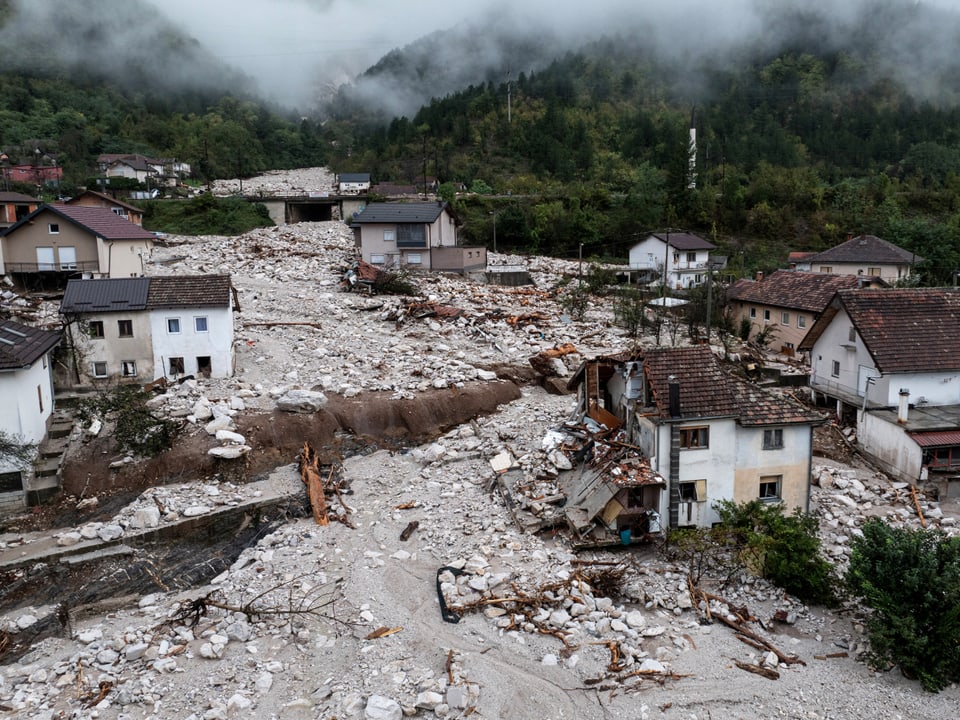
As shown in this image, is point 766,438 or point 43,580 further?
point 766,438

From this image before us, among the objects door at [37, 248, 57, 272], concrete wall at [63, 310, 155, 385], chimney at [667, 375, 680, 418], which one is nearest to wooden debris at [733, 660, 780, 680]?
chimney at [667, 375, 680, 418]

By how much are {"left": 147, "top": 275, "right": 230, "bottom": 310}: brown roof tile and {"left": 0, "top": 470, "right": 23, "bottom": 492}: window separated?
8107 millimetres

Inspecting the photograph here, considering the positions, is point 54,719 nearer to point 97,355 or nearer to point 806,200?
point 97,355

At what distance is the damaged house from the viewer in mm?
16750

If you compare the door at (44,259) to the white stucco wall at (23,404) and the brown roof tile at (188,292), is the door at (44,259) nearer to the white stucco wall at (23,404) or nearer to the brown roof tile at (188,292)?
the brown roof tile at (188,292)

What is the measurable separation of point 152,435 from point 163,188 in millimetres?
57127

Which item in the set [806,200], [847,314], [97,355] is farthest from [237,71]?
[847,314]

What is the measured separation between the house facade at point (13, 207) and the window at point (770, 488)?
43.7m

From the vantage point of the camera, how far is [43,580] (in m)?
16.0

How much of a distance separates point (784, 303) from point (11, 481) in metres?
33.0

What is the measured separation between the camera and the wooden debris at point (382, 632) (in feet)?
44.1

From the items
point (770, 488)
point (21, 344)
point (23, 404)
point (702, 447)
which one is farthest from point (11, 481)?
point (770, 488)

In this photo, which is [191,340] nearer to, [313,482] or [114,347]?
[114,347]

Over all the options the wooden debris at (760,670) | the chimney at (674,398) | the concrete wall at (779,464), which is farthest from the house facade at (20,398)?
the concrete wall at (779,464)
